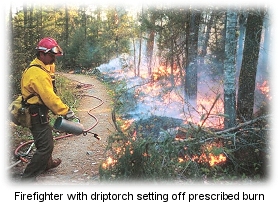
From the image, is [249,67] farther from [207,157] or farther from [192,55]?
[192,55]

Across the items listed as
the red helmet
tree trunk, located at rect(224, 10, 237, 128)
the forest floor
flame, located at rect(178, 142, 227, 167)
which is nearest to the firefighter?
the red helmet

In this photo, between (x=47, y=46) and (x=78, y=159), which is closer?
(x=47, y=46)

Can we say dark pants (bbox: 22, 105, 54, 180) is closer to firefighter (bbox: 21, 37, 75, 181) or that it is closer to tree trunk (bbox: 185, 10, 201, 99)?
firefighter (bbox: 21, 37, 75, 181)

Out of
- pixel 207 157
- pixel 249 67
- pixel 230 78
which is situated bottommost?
pixel 207 157

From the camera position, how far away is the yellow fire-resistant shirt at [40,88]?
442 centimetres

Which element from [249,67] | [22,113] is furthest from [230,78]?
[22,113]

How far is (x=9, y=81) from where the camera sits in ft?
26.9

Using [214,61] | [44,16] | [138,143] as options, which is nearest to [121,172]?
[138,143]

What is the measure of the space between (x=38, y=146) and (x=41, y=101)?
811 mm

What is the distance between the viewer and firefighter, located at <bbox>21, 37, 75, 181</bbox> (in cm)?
444

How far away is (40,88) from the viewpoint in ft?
14.5

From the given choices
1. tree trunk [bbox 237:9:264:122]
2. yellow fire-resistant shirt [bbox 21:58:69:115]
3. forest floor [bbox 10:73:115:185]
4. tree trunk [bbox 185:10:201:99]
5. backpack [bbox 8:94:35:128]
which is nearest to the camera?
yellow fire-resistant shirt [bbox 21:58:69:115]

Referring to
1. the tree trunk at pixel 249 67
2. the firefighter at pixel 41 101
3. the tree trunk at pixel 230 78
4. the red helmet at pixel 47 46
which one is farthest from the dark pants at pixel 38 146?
the tree trunk at pixel 249 67

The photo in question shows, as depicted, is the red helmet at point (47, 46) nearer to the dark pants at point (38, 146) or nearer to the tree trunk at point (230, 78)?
the dark pants at point (38, 146)
